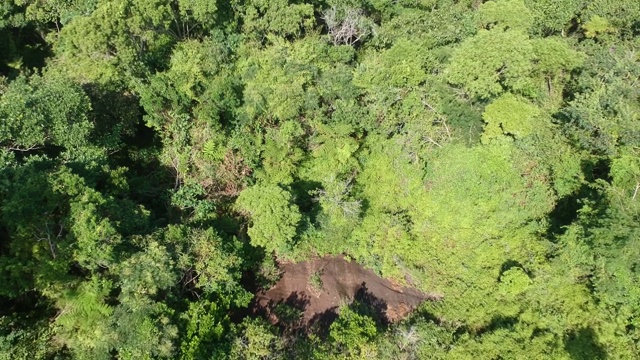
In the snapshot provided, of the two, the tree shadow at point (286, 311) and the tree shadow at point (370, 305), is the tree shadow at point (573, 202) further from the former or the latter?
the tree shadow at point (286, 311)

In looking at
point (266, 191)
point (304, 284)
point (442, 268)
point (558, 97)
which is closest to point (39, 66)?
point (266, 191)

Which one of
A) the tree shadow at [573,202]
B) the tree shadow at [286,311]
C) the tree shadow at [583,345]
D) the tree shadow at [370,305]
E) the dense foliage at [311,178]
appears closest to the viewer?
the dense foliage at [311,178]

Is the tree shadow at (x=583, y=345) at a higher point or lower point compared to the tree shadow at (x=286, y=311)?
lower

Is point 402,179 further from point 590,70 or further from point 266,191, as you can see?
point 590,70

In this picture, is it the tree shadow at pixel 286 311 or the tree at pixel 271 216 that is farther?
the tree shadow at pixel 286 311

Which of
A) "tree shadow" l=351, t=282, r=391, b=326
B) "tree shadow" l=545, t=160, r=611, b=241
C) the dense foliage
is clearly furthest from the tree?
"tree shadow" l=545, t=160, r=611, b=241

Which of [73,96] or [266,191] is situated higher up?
[73,96]

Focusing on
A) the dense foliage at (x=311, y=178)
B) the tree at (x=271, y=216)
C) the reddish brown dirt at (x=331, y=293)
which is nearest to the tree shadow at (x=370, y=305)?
the reddish brown dirt at (x=331, y=293)
